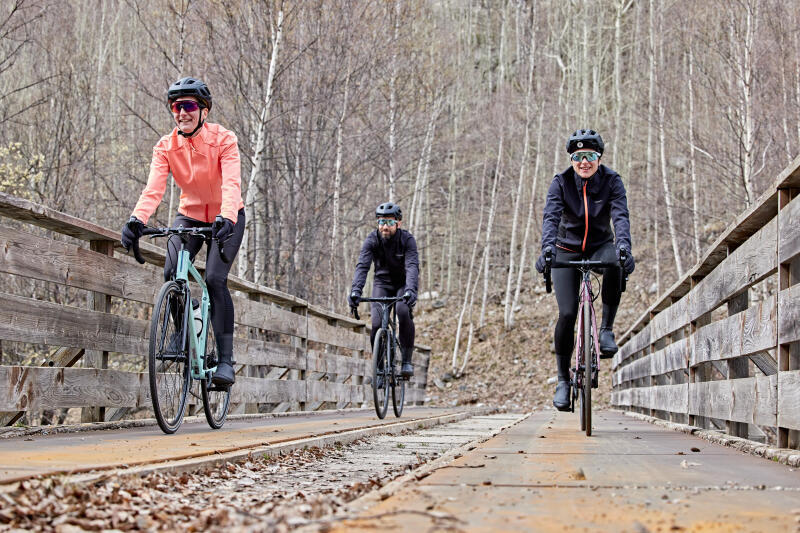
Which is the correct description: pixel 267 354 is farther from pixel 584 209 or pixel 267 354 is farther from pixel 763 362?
pixel 763 362

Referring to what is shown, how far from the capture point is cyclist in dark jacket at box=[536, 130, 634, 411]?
6418mm

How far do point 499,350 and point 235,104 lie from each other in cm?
1591

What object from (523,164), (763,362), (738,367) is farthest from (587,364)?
(523,164)

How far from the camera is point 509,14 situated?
133 ft

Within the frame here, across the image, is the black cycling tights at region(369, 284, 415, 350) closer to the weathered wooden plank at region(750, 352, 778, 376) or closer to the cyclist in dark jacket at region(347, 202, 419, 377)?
the cyclist in dark jacket at region(347, 202, 419, 377)

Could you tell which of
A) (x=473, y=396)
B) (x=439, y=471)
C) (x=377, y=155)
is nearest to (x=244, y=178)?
(x=377, y=155)

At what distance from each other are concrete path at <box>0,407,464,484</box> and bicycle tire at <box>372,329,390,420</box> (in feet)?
6.82

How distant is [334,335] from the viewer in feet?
36.8

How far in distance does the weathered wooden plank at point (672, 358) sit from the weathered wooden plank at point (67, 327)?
4.25 metres

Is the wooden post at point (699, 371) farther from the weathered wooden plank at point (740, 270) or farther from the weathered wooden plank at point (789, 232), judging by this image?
the weathered wooden plank at point (789, 232)

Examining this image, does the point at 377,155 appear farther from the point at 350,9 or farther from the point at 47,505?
the point at 47,505

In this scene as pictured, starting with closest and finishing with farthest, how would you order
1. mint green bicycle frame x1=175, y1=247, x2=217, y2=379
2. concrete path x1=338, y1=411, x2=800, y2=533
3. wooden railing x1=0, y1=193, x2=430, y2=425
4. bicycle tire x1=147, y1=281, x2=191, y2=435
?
concrete path x1=338, y1=411, x2=800, y2=533 < wooden railing x1=0, y1=193, x2=430, y2=425 < bicycle tire x1=147, y1=281, x2=191, y2=435 < mint green bicycle frame x1=175, y1=247, x2=217, y2=379

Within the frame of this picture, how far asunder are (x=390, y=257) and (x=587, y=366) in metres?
3.59

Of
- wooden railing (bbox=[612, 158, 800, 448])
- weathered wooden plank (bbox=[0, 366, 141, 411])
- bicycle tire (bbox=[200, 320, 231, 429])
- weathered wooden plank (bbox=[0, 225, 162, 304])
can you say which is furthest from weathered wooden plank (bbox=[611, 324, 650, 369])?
weathered wooden plank (bbox=[0, 366, 141, 411])
